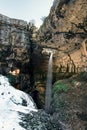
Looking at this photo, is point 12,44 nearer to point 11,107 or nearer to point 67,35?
point 67,35

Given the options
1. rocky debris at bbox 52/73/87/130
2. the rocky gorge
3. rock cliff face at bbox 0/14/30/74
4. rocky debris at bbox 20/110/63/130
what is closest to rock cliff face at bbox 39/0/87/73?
the rocky gorge

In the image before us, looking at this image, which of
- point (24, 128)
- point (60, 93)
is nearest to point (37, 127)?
point (24, 128)

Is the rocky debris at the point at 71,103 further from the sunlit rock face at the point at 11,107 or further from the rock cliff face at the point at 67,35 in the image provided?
the rock cliff face at the point at 67,35

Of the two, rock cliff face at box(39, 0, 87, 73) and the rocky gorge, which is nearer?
the rocky gorge

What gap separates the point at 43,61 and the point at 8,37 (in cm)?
387

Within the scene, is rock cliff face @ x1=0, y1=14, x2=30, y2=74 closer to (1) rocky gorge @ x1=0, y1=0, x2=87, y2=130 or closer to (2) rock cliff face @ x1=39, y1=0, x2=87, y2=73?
(1) rocky gorge @ x1=0, y1=0, x2=87, y2=130

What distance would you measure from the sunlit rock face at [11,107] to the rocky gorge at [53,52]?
1978 millimetres

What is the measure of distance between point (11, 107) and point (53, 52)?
28.2 feet

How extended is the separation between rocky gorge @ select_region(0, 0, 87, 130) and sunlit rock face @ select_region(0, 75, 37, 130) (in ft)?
6.49

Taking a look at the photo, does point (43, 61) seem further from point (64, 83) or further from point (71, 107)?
point (71, 107)

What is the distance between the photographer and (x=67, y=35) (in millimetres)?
25234

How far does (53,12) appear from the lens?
1003 inches

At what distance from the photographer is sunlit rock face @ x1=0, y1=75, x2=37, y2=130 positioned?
16.3m

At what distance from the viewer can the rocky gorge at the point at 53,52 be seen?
2206cm
